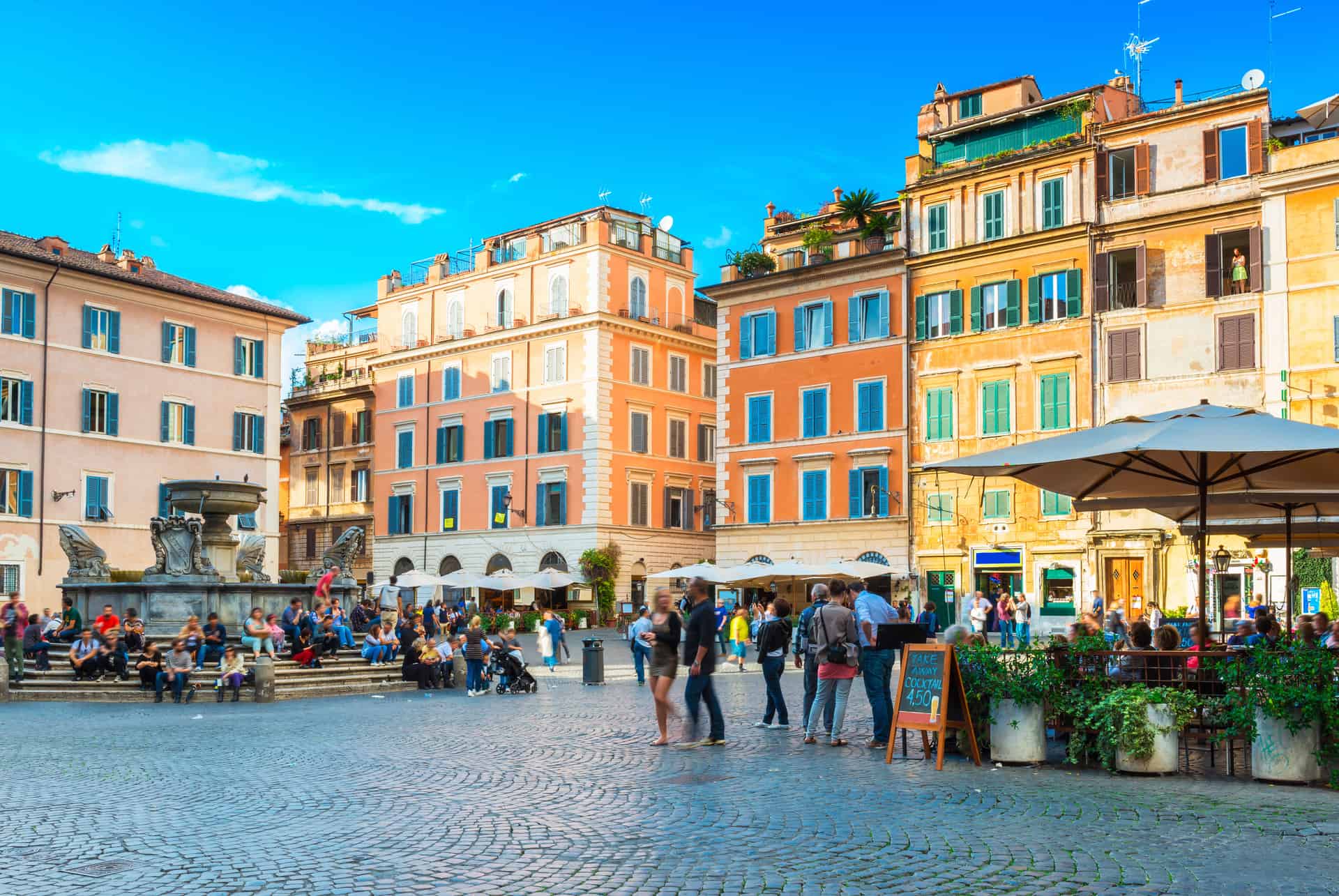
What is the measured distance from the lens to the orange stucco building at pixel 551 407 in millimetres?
54000

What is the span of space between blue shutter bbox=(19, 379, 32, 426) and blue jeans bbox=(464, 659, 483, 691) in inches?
1068

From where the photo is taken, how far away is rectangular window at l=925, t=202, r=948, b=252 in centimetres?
4416

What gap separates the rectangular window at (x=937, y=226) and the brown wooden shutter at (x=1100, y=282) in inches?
204

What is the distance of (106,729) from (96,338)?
3306 centimetres

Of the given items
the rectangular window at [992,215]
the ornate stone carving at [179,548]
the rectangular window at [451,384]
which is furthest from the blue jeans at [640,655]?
the rectangular window at [451,384]

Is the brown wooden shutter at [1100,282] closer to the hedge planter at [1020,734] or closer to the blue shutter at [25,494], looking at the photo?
the hedge planter at [1020,734]

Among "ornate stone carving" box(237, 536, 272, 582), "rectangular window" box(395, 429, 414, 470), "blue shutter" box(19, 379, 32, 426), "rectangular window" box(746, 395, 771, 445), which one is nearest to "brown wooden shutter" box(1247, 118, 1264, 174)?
"rectangular window" box(746, 395, 771, 445)

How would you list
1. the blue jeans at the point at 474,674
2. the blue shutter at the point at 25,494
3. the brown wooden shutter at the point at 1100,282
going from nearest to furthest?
the blue jeans at the point at 474,674 → the brown wooden shutter at the point at 1100,282 → the blue shutter at the point at 25,494

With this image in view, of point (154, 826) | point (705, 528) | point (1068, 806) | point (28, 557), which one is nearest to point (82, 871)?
point (154, 826)

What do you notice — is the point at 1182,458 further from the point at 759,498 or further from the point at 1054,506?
the point at 759,498

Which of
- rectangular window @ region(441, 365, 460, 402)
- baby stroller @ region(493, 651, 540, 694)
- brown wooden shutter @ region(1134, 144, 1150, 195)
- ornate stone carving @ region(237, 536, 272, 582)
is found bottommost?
baby stroller @ region(493, 651, 540, 694)

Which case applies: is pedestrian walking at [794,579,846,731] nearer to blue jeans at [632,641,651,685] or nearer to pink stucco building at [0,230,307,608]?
blue jeans at [632,641,651,685]

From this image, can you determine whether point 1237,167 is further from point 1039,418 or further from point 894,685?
point 894,685

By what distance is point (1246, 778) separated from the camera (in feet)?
34.7
